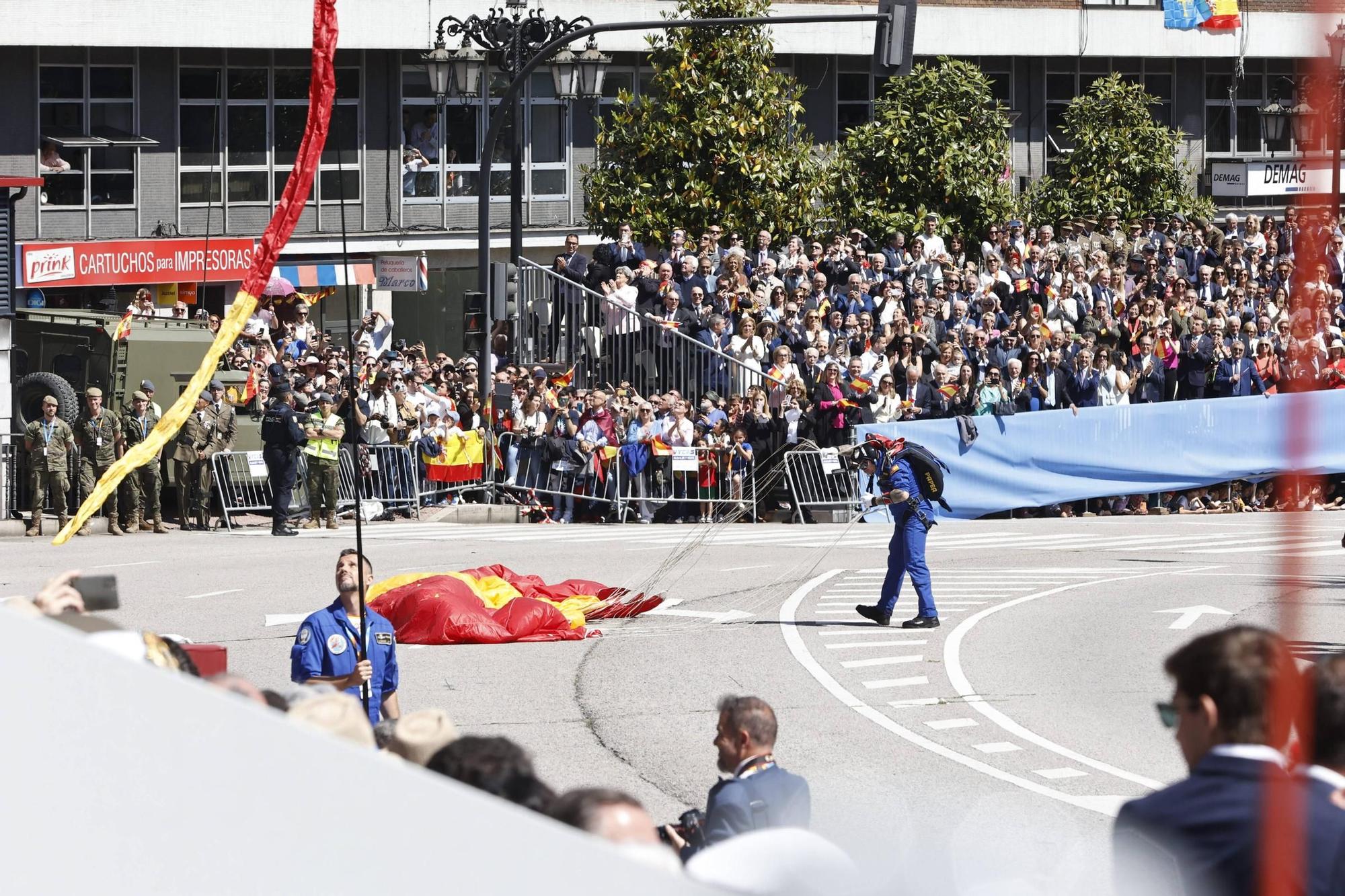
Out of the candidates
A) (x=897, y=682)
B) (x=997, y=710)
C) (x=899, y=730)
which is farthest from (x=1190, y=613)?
(x=899, y=730)

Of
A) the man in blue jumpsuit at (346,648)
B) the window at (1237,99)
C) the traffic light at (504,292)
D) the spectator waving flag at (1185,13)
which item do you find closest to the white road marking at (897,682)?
the man in blue jumpsuit at (346,648)

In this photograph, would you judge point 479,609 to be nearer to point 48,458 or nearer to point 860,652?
point 860,652

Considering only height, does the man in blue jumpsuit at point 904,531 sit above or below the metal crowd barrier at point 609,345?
below

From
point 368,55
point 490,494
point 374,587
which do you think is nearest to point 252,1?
point 368,55

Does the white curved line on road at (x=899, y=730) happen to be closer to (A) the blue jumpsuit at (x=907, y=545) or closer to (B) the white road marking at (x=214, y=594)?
(A) the blue jumpsuit at (x=907, y=545)

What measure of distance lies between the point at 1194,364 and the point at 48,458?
1610cm

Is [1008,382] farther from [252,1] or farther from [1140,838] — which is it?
[1140,838]

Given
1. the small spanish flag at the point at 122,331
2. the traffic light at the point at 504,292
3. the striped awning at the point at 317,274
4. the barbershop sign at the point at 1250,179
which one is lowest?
the small spanish flag at the point at 122,331

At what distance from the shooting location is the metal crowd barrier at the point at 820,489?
25.7 metres

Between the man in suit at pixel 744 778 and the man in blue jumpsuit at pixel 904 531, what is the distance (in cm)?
969

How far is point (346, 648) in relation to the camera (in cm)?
992

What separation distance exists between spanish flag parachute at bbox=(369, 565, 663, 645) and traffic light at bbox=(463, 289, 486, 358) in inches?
388

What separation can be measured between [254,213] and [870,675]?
99.1 ft

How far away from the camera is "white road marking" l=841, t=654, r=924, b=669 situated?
14695mm
